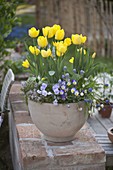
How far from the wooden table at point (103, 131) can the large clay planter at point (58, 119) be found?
42 cm

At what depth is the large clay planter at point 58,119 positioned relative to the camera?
2748 millimetres

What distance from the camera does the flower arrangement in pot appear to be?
9.04ft

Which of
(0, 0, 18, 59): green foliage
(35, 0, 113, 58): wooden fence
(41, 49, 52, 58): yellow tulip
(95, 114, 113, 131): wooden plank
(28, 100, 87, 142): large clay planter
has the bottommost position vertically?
(35, 0, 113, 58): wooden fence

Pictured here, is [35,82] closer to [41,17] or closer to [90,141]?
[90,141]

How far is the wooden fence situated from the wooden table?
4273 millimetres

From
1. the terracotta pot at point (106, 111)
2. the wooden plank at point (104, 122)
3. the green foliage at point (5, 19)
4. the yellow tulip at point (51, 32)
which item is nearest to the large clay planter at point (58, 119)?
the yellow tulip at point (51, 32)

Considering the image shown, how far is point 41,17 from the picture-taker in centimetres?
1205

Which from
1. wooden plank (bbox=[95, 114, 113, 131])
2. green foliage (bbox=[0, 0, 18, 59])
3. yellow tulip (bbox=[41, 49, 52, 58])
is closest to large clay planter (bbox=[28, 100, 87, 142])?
Answer: yellow tulip (bbox=[41, 49, 52, 58])

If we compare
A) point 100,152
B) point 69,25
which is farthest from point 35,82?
point 69,25

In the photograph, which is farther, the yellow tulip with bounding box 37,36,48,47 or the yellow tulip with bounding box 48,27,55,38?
the yellow tulip with bounding box 48,27,55,38

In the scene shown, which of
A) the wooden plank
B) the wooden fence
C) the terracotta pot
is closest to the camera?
the wooden plank

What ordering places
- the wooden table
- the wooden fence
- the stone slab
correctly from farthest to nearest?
the wooden fence
the wooden table
the stone slab

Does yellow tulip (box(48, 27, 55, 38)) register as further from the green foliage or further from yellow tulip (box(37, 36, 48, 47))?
the green foliage

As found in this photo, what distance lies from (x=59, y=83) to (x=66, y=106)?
0.16 meters
